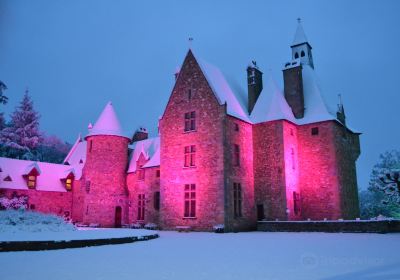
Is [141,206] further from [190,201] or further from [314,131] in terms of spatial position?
[314,131]

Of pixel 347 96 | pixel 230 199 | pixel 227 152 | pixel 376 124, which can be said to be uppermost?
pixel 347 96

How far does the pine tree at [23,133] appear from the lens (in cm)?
5250

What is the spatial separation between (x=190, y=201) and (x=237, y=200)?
3.55 meters

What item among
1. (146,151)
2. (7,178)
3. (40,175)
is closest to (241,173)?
(146,151)

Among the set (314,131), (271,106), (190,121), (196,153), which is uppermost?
(271,106)

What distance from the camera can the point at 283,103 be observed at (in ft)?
97.6

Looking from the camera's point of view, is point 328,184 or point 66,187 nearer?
point 328,184

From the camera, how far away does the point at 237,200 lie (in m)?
26.5

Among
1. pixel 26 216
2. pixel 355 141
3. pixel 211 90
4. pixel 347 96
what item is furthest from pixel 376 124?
pixel 26 216

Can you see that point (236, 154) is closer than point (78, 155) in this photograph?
Yes

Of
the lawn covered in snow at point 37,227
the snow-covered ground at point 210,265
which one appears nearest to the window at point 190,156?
the lawn covered in snow at point 37,227

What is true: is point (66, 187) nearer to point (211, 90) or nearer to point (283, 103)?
point (211, 90)

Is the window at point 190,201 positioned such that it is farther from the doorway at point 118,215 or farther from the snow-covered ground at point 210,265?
the snow-covered ground at point 210,265

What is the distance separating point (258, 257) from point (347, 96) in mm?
205121
